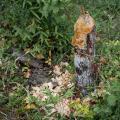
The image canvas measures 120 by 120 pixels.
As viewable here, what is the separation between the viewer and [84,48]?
14.8 ft

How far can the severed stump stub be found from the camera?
4.48 metres

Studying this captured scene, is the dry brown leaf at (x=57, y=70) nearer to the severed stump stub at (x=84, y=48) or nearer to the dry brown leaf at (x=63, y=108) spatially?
the severed stump stub at (x=84, y=48)

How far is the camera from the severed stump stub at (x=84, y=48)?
448 cm

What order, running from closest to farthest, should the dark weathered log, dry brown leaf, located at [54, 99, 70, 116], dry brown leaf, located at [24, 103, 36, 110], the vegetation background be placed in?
1. dry brown leaf, located at [54, 99, 70, 116]
2. dry brown leaf, located at [24, 103, 36, 110]
3. the vegetation background
4. the dark weathered log

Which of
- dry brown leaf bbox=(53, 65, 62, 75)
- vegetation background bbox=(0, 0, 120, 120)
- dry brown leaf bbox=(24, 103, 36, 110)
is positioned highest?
vegetation background bbox=(0, 0, 120, 120)

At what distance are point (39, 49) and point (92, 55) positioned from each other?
3.63 feet

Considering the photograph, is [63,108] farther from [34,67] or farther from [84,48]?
[34,67]

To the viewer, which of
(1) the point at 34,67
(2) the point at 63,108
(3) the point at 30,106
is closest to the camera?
(2) the point at 63,108

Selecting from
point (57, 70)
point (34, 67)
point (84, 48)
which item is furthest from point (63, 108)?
point (34, 67)

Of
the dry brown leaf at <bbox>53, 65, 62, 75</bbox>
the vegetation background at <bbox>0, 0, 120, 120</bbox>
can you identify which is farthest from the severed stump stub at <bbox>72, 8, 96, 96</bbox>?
the dry brown leaf at <bbox>53, 65, 62, 75</bbox>

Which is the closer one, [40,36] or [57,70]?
[57,70]

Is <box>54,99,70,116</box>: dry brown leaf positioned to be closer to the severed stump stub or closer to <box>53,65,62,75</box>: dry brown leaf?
the severed stump stub

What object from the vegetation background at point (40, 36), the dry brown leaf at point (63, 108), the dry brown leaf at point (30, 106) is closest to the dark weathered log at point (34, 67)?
the vegetation background at point (40, 36)

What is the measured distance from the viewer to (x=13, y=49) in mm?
5602
